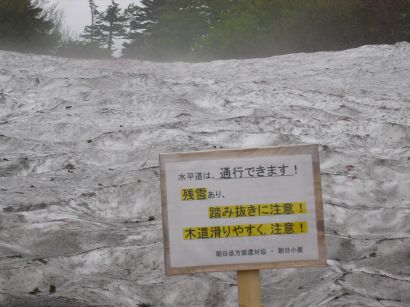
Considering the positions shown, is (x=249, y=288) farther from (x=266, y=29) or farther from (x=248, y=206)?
(x=266, y=29)

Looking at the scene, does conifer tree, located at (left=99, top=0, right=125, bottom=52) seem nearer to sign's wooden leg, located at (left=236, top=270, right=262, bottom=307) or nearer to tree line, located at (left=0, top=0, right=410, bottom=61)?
tree line, located at (left=0, top=0, right=410, bottom=61)

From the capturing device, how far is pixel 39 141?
683 cm

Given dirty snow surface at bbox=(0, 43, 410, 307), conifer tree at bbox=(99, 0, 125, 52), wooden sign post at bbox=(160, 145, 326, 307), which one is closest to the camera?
wooden sign post at bbox=(160, 145, 326, 307)

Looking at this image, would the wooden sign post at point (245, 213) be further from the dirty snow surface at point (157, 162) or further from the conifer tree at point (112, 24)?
the conifer tree at point (112, 24)

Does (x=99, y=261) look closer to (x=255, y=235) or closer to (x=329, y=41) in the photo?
(x=255, y=235)

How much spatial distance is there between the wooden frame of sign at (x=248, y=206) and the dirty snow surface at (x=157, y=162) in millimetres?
889

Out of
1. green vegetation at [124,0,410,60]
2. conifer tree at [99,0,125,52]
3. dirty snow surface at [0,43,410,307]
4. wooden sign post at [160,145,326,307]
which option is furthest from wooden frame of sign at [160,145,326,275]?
conifer tree at [99,0,125,52]

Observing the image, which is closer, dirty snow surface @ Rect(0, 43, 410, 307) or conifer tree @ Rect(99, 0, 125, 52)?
dirty snow surface @ Rect(0, 43, 410, 307)

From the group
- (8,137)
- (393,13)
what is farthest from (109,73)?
(393,13)

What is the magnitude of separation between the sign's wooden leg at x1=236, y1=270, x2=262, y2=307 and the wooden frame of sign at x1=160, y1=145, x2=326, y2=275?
3.9 inches

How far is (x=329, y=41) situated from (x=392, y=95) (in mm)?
6861

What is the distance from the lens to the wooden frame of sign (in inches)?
113

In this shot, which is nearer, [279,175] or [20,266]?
[279,175]

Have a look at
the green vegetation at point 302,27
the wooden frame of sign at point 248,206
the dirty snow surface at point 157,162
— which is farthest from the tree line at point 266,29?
the wooden frame of sign at point 248,206
